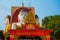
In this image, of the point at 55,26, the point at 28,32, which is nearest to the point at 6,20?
the point at 55,26

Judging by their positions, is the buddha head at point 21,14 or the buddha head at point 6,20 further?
the buddha head at point 6,20

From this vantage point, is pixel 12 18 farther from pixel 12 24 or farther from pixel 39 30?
pixel 39 30

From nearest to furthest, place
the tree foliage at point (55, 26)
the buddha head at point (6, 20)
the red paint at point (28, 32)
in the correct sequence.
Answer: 1. the red paint at point (28, 32)
2. the buddha head at point (6, 20)
3. the tree foliage at point (55, 26)

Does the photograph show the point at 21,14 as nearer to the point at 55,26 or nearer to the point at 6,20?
the point at 6,20

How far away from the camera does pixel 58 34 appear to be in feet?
139

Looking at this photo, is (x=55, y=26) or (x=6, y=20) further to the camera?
(x=55, y=26)

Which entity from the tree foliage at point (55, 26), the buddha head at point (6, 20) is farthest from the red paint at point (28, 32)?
the tree foliage at point (55, 26)

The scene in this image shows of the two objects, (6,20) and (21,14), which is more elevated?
(21,14)

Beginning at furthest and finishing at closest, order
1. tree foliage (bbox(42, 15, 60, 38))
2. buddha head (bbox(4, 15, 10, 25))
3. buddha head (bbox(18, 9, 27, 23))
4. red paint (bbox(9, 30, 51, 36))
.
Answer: tree foliage (bbox(42, 15, 60, 38)), buddha head (bbox(4, 15, 10, 25)), buddha head (bbox(18, 9, 27, 23)), red paint (bbox(9, 30, 51, 36))

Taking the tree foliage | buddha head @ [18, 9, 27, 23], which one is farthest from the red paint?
the tree foliage

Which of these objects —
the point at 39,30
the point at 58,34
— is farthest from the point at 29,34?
the point at 58,34

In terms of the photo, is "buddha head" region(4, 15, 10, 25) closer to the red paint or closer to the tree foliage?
the tree foliage

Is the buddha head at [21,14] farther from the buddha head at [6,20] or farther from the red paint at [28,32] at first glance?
the red paint at [28,32]

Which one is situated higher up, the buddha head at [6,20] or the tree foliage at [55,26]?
the buddha head at [6,20]
